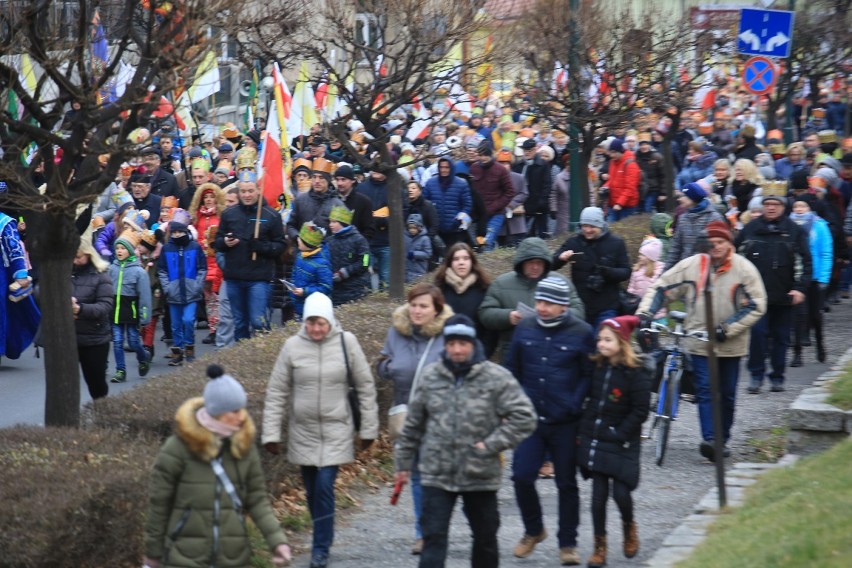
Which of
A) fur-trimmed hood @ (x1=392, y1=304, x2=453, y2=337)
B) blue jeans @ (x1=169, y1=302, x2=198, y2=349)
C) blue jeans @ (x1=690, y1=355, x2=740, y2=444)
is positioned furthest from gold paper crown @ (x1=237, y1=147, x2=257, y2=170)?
fur-trimmed hood @ (x1=392, y1=304, x2=453, y2=337)

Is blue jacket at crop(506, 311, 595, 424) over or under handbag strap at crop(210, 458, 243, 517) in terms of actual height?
over

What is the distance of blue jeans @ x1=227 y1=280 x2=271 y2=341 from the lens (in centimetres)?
1473

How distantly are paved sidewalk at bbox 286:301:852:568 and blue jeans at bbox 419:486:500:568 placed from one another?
3.04 feet

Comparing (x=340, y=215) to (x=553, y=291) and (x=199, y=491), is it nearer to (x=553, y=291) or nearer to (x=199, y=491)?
(x=553, y=291)

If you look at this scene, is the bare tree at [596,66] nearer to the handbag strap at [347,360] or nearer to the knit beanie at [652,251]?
the knit beanie at [652,251]

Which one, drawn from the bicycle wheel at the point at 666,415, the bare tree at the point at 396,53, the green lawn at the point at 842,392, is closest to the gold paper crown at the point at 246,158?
the bare tree at the point at 396,53

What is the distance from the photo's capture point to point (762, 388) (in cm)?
1381

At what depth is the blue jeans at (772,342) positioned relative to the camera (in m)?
13.4

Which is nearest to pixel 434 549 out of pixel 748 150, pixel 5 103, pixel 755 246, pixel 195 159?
pixel 5 103

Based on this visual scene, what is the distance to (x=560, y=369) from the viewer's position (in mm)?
8445

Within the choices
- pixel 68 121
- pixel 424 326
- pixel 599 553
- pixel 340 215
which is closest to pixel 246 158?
pixel 340 215

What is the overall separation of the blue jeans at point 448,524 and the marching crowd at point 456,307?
12mm

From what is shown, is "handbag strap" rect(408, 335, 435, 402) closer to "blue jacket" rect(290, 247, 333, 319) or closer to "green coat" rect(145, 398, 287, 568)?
"green coat" rect(145, 398, 287, 568)

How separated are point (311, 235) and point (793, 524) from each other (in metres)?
6.99
